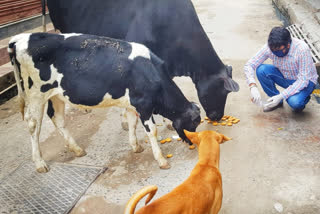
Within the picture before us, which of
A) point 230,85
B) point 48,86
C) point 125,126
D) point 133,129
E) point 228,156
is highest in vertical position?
point 48,86

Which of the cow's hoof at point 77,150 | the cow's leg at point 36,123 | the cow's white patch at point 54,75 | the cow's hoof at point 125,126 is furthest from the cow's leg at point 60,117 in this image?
the cow's hoof at point 125,126

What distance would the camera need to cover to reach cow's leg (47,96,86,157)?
4.65 meters

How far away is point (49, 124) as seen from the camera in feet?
18.9

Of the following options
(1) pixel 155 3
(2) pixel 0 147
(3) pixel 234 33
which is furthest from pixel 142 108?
(3) pixel 234 33

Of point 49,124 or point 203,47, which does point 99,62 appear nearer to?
point 203,47

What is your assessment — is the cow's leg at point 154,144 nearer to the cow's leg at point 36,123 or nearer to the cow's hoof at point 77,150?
the cow's hoof at point 77,150

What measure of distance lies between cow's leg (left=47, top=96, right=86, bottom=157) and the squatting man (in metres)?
2.66

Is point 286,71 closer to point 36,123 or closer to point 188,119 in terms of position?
point 188,119

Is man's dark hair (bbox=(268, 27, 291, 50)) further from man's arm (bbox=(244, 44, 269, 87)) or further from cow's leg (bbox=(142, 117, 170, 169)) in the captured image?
cow's leg (bbox=(142, 117, 170, 169))

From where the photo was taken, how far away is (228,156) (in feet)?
14.7

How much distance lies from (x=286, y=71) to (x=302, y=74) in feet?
1.10

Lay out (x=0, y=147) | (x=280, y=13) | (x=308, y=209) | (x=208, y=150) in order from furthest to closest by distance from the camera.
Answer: (x=280, y=13) < (x=0, y=147) < (x=308, y=209) < (x=208, y=150)

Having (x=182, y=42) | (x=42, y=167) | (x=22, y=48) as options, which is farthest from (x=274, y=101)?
(x=22, y=48)

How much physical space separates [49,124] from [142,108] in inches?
89.8
